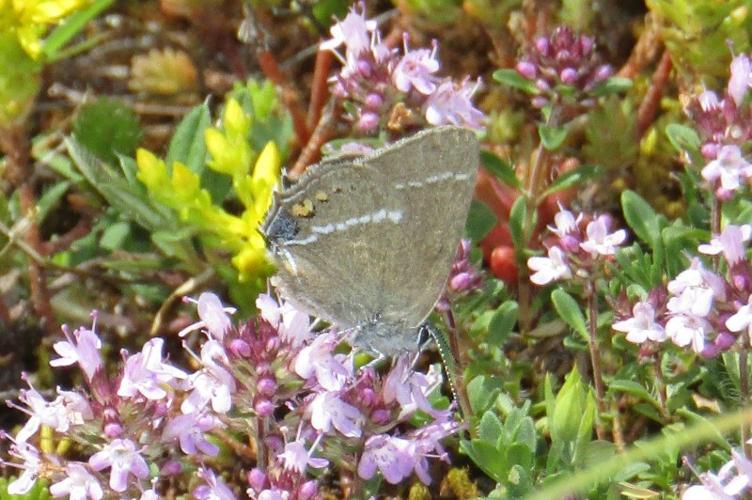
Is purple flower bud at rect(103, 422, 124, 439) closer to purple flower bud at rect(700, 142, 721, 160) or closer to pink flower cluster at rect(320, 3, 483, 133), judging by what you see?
pink flower cluster at rect(320, 3, 483, 133)

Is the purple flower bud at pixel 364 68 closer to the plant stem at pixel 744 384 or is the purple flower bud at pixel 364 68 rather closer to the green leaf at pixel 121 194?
the green leaf at pixel 121 194

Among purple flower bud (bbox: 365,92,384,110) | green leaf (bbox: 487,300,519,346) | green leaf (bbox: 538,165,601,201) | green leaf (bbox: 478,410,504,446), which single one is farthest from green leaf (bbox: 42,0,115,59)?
green leaf (bbox: 478,410,504,446)

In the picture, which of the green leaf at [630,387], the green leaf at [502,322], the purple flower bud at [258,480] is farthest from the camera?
the green leaf at [502,322]

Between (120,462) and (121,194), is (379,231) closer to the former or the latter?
(120,462)

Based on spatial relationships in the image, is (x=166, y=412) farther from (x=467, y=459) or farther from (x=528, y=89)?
(x=528, y=89)

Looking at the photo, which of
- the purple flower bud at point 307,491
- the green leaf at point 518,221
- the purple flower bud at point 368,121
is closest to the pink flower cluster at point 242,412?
the purple flower bud at point 307,491
